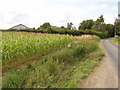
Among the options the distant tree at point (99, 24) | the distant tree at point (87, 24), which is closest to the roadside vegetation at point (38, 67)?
the distant tree at point (99, 24)

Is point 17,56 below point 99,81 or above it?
above

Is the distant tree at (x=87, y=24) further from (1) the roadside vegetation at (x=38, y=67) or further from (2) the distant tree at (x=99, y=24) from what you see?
(1) the roadside vegetation at (x=38, y=67)

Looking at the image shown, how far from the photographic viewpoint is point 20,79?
4055 mm

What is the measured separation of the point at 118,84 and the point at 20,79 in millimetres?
3594

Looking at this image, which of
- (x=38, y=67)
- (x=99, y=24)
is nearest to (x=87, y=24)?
(x=99, y=24)

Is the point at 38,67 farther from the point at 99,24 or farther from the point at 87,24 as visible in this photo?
the point at 87,24

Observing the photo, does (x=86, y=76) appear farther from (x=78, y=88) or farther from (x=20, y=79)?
(x=20, y=79)

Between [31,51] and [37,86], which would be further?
[31,51]

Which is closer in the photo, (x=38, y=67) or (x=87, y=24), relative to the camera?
(x=38, y=67)

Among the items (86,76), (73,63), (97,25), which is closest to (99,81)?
(86,76)

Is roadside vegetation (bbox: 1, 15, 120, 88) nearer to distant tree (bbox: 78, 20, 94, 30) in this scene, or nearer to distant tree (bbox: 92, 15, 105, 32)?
distant tree (bbox: 92, 15, 105, 32)

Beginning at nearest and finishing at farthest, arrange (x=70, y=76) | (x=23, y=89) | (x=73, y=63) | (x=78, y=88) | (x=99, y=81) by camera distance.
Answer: (x=23, y=89)
(x=78, y=88)
(x=99, y=81)
(x=70, y=76)
(x=73, y=63)

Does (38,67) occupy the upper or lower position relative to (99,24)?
lower

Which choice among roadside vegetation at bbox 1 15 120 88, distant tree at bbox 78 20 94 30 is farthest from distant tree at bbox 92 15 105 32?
roadside vegetation at bbox 1 15 120 88
